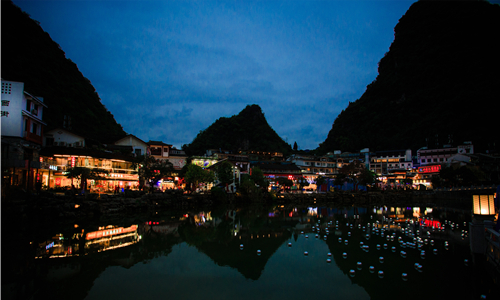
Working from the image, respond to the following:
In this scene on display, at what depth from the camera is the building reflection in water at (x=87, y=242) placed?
42.2 ft

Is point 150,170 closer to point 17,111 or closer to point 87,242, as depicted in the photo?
point 17,111

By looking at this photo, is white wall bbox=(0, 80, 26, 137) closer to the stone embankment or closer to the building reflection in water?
the stone embankment

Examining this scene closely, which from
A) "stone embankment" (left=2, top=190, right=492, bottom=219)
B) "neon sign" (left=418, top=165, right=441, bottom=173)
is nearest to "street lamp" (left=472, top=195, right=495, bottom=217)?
"stone embankment" (left=2, top=190, right=492, bottom=219)

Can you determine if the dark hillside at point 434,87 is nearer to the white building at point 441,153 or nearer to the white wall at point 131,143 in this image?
the white building at point 441,153

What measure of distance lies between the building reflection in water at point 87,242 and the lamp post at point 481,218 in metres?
16.1

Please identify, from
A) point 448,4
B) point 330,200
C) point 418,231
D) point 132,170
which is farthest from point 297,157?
point 448,4

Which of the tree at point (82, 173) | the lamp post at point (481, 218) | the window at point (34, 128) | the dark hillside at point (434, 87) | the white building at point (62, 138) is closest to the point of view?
the lamp post at point (481, 218)

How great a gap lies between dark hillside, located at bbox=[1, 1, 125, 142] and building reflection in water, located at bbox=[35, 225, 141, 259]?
103ft

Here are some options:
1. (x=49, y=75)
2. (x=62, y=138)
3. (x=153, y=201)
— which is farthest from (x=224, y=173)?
(x=49, y=75)

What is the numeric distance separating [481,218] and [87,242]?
18.5m

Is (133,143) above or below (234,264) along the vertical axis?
above

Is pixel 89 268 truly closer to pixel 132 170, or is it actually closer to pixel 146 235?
pixel 146 235

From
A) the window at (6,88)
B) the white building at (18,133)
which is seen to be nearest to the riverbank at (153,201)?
the white building at (18,133)

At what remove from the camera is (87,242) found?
583 inches
